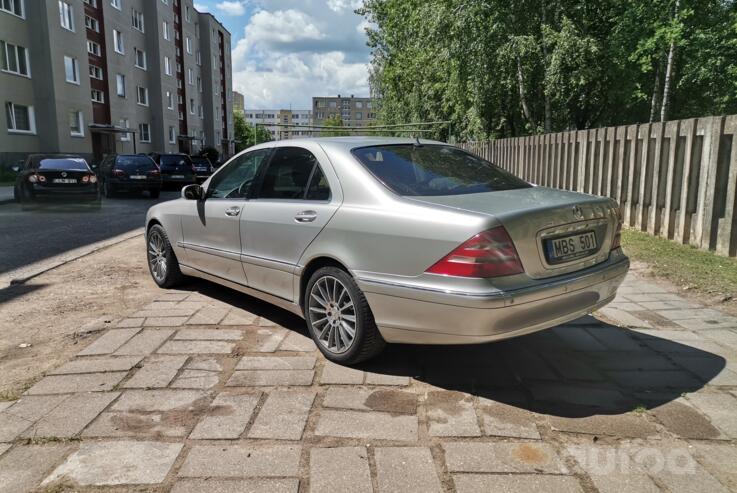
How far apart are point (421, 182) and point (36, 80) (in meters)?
32.4

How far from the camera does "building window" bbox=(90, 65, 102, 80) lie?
35778 millimetres

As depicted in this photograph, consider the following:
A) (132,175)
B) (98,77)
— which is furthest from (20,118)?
(132,175)

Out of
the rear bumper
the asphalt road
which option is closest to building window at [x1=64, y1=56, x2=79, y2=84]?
the asphalt road

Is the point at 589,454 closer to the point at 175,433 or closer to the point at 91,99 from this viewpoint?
the point at 175,433

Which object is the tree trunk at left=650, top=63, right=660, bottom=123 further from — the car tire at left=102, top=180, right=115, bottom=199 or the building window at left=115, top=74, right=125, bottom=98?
the building window at left=115, top=74, right=125, bottom=98

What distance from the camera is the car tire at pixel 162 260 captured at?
5789 millimetres

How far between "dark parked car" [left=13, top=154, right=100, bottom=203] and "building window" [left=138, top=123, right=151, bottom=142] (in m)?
30.2

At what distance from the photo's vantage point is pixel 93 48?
36094mm

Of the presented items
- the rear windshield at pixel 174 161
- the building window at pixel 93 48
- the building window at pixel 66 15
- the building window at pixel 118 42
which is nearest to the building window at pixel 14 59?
the building window at pixel 66 15

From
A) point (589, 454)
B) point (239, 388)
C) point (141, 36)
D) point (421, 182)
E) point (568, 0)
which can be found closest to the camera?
point (589, 454)

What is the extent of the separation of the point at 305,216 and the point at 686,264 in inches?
186

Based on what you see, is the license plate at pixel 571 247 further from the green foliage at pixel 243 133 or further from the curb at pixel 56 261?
the green foliage at pixel 243 133

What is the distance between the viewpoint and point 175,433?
9.30 feet

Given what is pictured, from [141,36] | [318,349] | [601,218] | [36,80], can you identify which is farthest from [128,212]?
[141,36]
